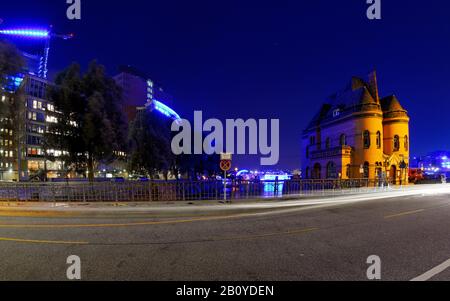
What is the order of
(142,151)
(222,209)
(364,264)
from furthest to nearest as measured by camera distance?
(142,151) < (222,209) < (364,264)

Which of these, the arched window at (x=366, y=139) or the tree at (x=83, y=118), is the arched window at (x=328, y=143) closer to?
the arched window at (x=366, y=139)

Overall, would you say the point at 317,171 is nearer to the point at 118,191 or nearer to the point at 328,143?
the point at 328,143

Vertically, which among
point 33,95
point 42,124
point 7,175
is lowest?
point 7,175

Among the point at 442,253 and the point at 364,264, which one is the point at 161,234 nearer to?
the point at 364,264

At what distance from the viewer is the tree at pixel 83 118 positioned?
59.7 ft

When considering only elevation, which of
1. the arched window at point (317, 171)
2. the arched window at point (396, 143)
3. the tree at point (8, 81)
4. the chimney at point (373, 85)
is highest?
the chimney at point (373, 85)

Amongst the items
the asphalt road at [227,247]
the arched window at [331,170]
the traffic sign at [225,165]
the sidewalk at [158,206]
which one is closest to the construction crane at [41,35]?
the arched window at [331,170]

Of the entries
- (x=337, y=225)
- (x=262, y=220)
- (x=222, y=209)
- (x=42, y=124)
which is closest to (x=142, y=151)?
(x=222, y=209)

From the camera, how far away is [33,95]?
8331 cm

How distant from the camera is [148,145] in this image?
3133 cm

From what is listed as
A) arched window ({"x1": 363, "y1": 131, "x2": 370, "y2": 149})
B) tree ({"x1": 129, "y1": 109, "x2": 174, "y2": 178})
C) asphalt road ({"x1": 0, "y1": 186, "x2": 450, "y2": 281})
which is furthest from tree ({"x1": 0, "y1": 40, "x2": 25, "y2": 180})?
arched window ({"x1": 363, "y1": 131, "x2": 370, "y2": 149})

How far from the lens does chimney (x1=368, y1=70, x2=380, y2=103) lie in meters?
42.3
